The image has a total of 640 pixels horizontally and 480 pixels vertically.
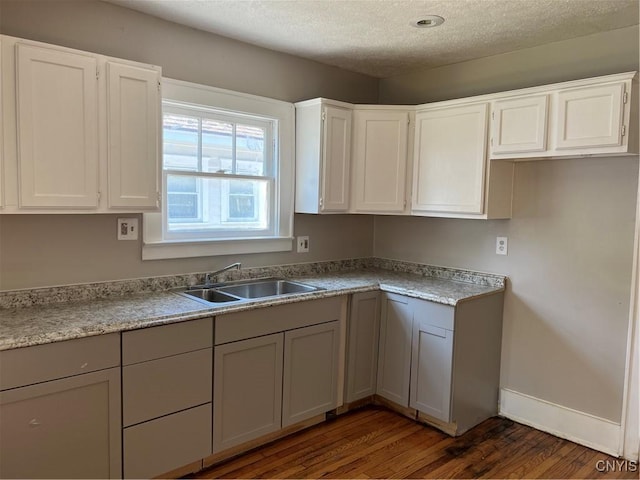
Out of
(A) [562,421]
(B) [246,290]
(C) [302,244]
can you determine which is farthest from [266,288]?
(A) [562,421]

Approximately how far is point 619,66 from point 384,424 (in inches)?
100

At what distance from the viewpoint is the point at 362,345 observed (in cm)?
318

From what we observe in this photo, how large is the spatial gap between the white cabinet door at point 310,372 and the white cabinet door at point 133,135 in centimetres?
113

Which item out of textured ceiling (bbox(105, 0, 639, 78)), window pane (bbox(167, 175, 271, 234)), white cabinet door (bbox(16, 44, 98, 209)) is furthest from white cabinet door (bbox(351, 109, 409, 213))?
white cabinet door (bbox(16, 44, 98, 209))

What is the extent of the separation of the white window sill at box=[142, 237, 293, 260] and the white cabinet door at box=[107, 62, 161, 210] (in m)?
0.40

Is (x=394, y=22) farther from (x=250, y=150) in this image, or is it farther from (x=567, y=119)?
(x=250, y=150)

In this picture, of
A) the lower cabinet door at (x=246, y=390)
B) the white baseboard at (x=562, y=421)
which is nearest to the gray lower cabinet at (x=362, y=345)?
the lower cabinet door at (x=246, y=390)

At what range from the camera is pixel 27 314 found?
218 centimetres

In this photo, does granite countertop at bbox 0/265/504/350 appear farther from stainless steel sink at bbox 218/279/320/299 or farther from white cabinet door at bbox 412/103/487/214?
white cabinet door at bbox 412/103/487/214

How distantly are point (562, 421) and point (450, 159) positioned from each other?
178 centimetres

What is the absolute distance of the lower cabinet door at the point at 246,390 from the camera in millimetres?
2461

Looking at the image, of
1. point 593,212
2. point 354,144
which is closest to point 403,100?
point 354,144

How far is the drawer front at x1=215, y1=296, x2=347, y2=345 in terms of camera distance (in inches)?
96.5

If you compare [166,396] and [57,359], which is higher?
[57,359]
